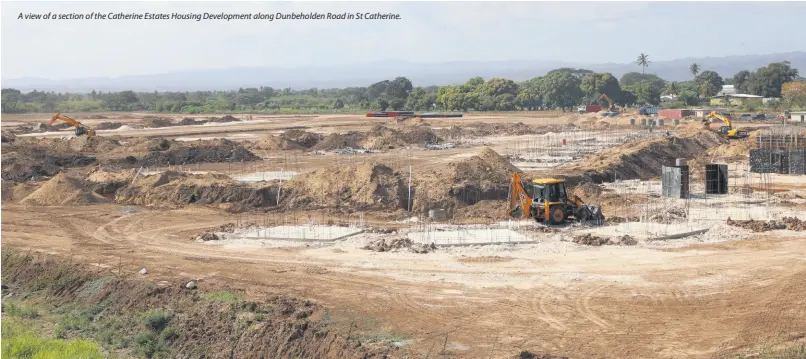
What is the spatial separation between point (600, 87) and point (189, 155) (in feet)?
268

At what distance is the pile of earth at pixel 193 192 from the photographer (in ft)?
105

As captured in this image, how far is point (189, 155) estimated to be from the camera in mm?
49531

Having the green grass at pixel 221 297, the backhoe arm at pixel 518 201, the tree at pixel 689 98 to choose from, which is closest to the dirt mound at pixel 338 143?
the backhoe arm at pixel 518 201

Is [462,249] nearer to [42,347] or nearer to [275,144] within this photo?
[42,347]

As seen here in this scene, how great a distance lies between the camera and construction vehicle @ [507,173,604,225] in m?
25.4

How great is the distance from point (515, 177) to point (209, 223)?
10.5 meters

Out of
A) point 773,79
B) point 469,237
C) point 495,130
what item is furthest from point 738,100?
point 469,237

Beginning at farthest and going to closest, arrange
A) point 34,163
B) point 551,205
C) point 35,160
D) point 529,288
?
point 35,160
point 34,163
point 551,205
point 529,288

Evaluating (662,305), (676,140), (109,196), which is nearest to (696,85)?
(676,140)

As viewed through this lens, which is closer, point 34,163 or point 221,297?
point 221,297

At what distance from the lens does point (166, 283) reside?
1966cm

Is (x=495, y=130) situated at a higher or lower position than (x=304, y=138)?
lower

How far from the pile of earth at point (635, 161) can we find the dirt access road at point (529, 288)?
13.6m

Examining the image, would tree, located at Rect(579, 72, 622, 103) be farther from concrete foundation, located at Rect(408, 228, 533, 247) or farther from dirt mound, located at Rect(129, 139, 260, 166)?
concrete foundation, located at Rect(408, 228, 533, 247)
